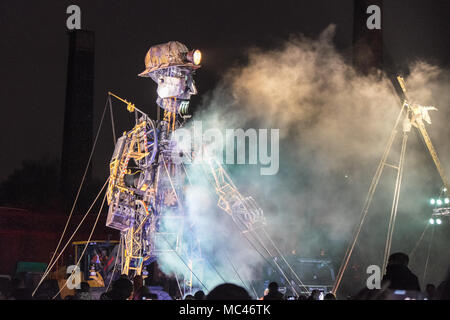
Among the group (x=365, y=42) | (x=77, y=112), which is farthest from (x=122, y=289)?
(x=77, y=112)

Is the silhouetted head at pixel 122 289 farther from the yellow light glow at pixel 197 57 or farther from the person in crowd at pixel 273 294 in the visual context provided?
the yellow light glow at pixel 197 57

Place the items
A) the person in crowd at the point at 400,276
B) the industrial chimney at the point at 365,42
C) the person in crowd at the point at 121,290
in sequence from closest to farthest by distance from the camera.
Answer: the person in crowd at the point at 400,276
the person in crowd at the point at 121,290
the industrial chimney at the point at 365,42

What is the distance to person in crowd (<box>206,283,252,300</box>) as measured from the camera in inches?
152

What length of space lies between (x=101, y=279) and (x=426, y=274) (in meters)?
14.3

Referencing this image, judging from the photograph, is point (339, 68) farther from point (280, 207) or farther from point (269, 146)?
point (280, 207)

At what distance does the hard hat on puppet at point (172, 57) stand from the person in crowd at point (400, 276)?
10.1 metres

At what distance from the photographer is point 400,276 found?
6.32 m

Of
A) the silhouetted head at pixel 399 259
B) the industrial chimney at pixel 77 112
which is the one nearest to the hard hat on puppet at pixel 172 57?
the silhouetted head at pixel 399 259

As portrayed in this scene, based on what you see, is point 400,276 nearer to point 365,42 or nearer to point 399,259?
point 399,259

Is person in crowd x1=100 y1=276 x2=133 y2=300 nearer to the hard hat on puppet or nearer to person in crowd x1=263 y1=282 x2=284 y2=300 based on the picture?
person in crowd x1=263 y1=282 x2=284 y2=300

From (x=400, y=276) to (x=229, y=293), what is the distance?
3164mm

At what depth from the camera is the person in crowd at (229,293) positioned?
385 cm

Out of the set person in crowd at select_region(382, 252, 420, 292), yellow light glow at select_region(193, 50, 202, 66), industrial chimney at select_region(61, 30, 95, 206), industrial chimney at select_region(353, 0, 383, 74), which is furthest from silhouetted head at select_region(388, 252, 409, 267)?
industrial chimney at select_region(61, 30, 95, 206)

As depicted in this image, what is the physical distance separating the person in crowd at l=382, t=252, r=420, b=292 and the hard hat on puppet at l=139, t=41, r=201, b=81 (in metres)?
10.1
